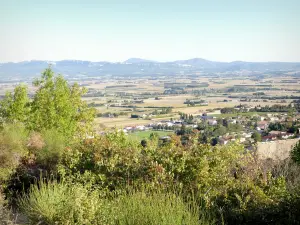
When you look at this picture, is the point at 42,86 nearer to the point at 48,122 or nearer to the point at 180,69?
the point at 48,122

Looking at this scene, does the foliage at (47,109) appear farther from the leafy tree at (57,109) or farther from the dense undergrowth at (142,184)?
the dense undergrowth at (142,184)

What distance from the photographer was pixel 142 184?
5.31 meters

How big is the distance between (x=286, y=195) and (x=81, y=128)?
1065 centimetres

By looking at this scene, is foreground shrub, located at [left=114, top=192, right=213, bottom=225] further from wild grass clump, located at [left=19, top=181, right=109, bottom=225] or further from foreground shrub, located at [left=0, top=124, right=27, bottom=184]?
foreground shrub, located at [left=0, top=124, right=27, bottom=184]

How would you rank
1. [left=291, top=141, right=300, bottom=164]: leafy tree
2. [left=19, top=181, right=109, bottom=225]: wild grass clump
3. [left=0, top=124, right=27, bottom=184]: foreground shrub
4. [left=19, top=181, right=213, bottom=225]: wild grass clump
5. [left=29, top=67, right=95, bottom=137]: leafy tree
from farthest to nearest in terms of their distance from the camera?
[left=29, top=67, right=95, bottom=137]: leafy tree
[left=291, top=141, right=300, bottom=164]: leafy tree
[left=0, top=124, right=27, bottom=184]: foreground shrub
[left=19, top=181, right=109, bottom=225]: wild grass clump
[left=19, top=181, right=213, bottom=225]: wild grass clump

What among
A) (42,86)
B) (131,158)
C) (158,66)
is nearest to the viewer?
(131,158)

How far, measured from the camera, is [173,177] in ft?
19.6

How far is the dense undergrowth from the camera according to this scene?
4.38 m

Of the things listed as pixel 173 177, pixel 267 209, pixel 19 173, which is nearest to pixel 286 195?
pixel 267 209

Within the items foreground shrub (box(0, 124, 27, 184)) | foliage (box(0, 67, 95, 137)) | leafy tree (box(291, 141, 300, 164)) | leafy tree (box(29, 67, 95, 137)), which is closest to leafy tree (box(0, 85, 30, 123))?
foliage (box(0, 67, 95, 137))

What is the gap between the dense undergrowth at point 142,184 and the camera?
4375 mm

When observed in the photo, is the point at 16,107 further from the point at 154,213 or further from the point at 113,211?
the point at 154,213

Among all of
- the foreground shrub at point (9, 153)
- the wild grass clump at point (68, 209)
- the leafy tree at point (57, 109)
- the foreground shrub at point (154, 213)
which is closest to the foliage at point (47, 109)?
the leafy tree at point (57, 109)

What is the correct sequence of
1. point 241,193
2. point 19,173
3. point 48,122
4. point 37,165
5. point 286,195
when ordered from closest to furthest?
point 286,195
point 241,193
point 19,173
point 37,165
point 48,122
